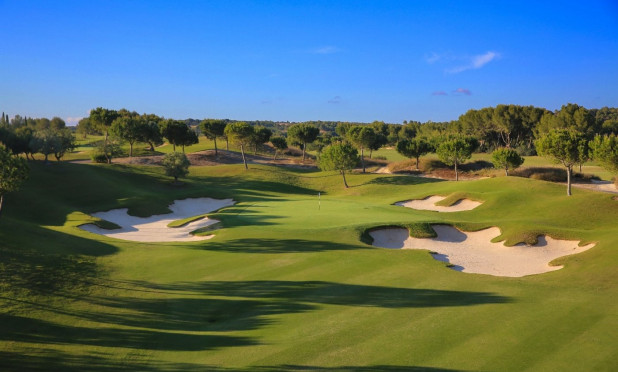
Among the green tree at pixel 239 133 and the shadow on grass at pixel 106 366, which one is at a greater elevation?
the green tree at pixel 239 133

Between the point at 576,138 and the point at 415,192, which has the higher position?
the point at 576,138

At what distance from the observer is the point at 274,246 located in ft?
82.1

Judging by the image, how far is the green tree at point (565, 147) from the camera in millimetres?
41681

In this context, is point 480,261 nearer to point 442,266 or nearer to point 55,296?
point 442,266

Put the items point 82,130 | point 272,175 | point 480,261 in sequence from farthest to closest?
point 82,130
point 272,175
point 480,261

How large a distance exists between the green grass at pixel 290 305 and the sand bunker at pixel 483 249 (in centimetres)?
90

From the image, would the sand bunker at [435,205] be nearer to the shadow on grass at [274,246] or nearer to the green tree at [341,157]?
the green tree at [341,157]

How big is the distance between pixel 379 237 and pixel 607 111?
203358mm

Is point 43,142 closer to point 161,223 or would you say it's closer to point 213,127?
point 161,223

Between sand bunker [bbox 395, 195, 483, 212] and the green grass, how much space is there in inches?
509

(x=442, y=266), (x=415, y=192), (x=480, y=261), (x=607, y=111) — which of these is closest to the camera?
(x=442, y=266)

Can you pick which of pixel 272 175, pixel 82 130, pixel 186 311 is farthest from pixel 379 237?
pixel 82 130

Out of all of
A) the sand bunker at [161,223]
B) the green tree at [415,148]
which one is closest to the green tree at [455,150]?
the green tree at [415,148]

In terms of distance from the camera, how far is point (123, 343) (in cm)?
1309
